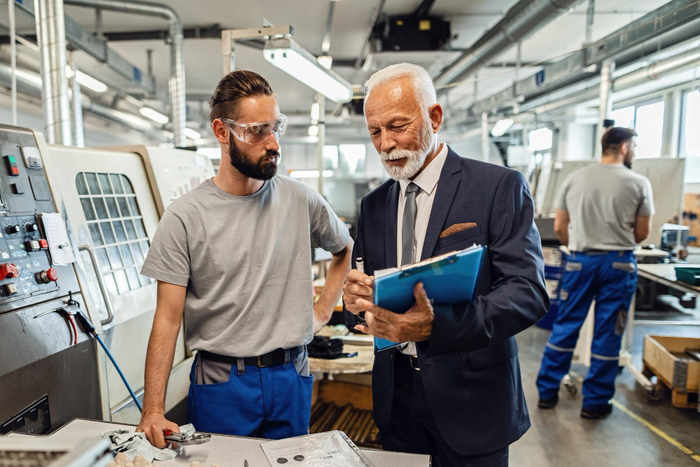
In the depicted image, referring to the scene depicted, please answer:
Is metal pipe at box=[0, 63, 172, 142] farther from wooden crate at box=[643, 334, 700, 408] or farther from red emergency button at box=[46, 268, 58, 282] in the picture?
wooden crate at box=[643, 334, 700, 408]

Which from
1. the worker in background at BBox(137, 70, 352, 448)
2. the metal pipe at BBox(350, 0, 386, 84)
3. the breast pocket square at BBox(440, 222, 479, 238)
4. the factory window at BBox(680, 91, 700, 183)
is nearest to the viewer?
the breast pocket square at BBox(440, 222, 479, 238)

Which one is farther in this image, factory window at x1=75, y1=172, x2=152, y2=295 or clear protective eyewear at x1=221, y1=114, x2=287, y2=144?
factory window at x1=75, y1=172, x2=152, y2=295

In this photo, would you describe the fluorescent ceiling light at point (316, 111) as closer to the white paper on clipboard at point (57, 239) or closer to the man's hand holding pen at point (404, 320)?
the white paper on clipboard at point (57, 239)

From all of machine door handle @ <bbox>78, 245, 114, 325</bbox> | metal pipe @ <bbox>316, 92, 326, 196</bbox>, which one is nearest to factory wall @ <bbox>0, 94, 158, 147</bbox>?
metal pipe @ <bbox>316, 92, 326, 196</bbox>

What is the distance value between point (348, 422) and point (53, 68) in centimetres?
231

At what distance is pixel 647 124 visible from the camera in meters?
8.24

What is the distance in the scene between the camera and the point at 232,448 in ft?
3.49

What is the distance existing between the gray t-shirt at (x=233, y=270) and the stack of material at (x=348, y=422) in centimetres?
127

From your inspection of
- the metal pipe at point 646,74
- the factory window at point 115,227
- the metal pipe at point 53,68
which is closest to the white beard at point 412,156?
the factory window at point 115,227

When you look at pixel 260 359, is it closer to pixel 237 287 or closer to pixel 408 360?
pixel 237 287

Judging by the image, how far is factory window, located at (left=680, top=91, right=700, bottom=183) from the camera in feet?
22.7

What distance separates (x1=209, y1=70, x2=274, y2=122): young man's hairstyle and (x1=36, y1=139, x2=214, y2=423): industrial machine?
0.60 m

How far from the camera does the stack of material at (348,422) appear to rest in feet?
7.93

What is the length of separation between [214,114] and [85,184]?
2.19 feet
